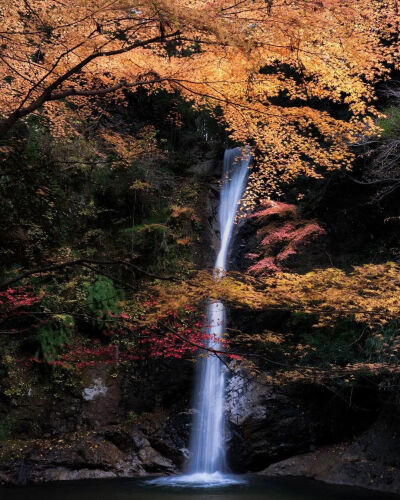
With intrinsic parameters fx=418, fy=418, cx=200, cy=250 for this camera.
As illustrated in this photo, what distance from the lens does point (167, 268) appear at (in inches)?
501

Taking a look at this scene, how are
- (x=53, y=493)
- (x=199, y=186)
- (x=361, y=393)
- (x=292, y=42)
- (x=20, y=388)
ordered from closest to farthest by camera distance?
(x=292, y=42) → (x=53, y=493) → (x=361, y=393) → (x=20, y=388) → (x=199, y=186)

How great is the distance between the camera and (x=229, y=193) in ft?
50.0

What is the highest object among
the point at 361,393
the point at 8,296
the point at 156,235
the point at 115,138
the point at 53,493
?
the point at 115,138

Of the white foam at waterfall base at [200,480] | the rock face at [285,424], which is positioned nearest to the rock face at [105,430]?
the white foam at waterfall base at [200,480]

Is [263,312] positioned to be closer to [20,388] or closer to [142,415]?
[142,415]

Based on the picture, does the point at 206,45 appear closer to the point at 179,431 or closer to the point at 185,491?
the point at 185,491

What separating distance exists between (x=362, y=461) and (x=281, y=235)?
544 cm

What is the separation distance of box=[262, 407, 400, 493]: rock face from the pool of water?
31 cm

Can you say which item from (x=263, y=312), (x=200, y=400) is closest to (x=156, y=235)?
(x=263, y=312)

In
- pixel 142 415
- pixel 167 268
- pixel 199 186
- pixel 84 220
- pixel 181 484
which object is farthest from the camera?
pixel 199 186

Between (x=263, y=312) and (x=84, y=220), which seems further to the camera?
(x=84, y=220)

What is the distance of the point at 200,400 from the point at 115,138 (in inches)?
314

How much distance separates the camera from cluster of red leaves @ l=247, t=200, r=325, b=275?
1054 cm

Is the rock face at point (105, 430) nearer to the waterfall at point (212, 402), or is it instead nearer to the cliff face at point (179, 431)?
the cliff face at point (179, 431)
